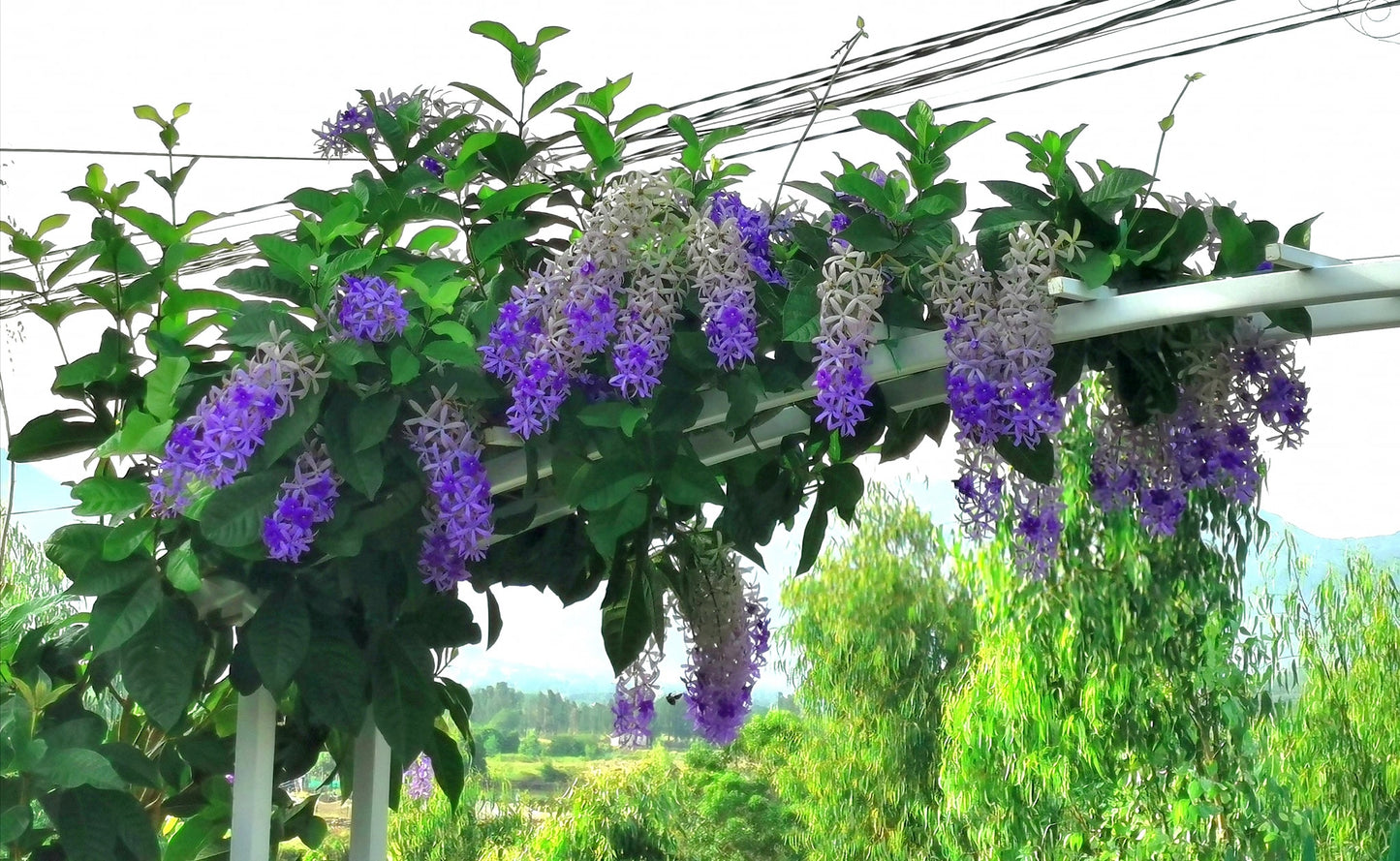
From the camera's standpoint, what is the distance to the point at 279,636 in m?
1.32

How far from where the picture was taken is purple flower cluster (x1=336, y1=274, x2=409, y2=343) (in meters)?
1.25

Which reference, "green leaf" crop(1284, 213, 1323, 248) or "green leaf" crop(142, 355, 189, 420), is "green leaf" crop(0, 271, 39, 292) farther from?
"green leaf" crop(1284, 213, 1323, 248)

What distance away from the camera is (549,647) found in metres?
34.4

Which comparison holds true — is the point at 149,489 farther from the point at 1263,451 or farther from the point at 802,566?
the point at 1263,451

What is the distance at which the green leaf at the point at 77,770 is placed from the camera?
1336 mm

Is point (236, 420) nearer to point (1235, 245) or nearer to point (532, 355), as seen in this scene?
point (532, 355)

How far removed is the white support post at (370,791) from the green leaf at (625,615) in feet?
1.09

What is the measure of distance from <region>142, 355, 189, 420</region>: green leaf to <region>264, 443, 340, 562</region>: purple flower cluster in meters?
0.15

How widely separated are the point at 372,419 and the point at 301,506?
0.10 m

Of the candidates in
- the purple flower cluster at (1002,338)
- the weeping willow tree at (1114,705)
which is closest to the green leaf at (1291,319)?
the purple flower cluster at (1002,338)

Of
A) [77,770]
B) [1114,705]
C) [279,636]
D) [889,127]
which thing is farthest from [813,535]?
[1114,705]

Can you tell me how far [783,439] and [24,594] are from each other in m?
6.88

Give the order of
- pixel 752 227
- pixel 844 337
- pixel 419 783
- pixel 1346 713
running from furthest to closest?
pixel 1346 713, pixel 419 783, pixel 752 227, pixel 844 337

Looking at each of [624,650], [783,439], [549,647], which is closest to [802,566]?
[783,439]
